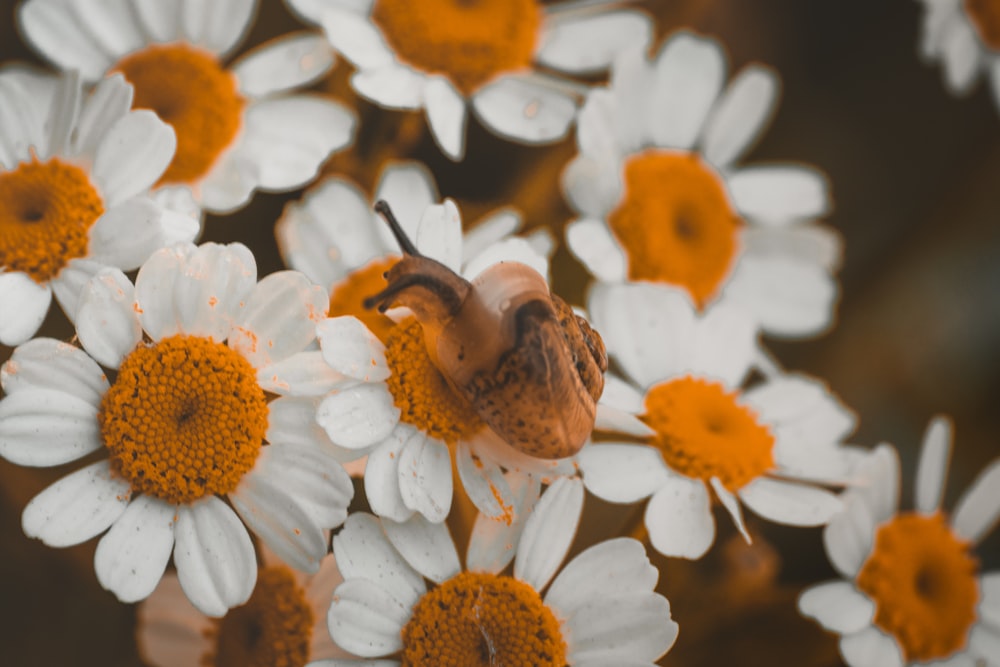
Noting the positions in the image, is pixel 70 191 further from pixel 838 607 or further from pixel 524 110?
pixel 838 607

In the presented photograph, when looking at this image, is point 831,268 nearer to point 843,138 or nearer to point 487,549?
point 843,138

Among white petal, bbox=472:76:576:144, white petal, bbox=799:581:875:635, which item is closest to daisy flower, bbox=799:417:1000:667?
white petal, bbox=799:581:875:635

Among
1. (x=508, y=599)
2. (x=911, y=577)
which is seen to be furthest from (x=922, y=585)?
(x=508, y=599)

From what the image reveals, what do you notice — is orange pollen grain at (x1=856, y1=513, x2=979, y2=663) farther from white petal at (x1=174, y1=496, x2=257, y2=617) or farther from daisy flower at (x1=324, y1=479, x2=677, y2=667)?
white petal at (x1=174, y1=496, x2=257, y2=617)

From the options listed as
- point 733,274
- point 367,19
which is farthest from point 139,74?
point 733,274

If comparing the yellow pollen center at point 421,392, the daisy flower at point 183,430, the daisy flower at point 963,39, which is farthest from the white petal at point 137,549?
the daisy flower at point 963,39
